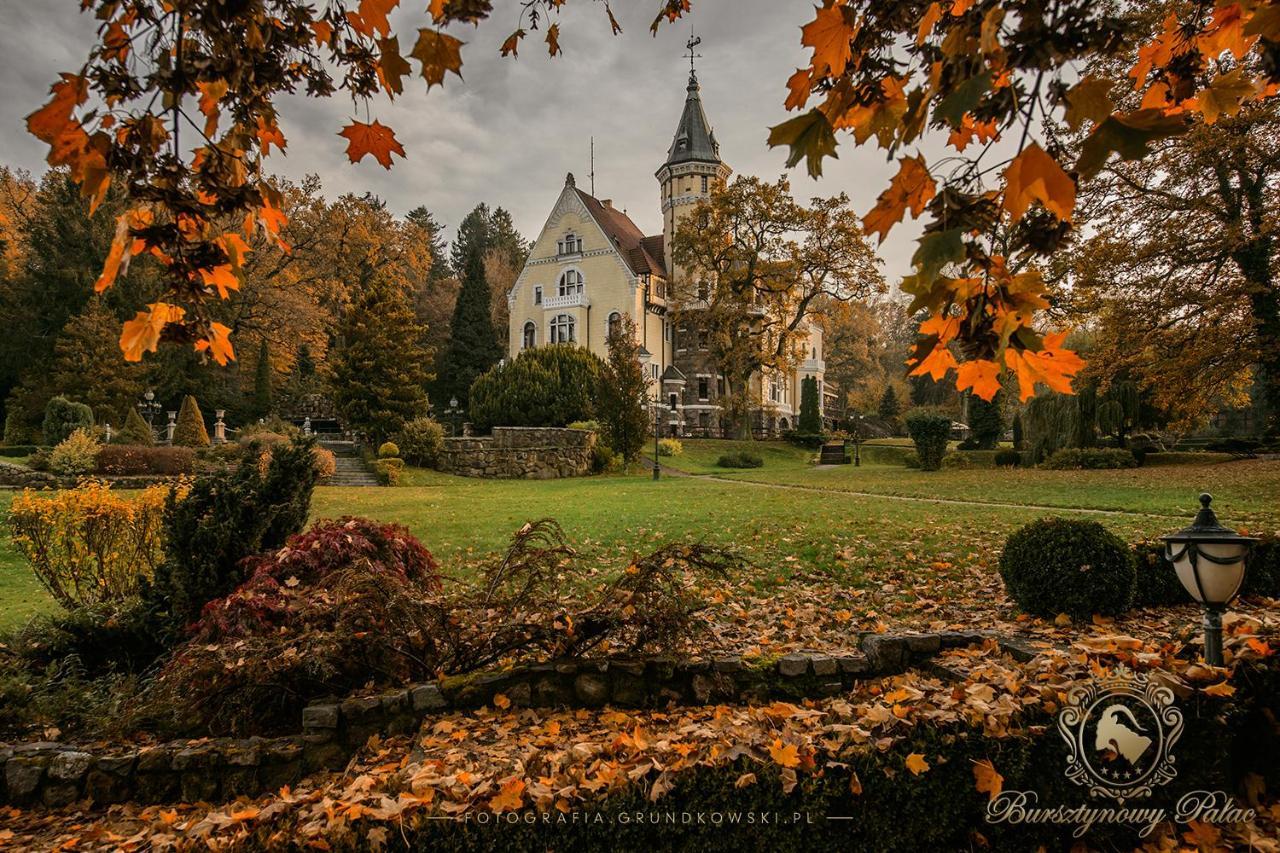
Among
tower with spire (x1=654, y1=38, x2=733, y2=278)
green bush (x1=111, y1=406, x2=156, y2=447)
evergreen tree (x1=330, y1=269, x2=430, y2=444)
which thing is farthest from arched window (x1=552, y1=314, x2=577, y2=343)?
green bush (x1=111, y1=406, x2=156, y2=447)

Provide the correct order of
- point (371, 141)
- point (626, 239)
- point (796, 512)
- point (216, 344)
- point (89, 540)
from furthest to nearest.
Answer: point (626, 239) < point (796, 512) < point (89, 540) < point (216, 344) < point (371, 141)

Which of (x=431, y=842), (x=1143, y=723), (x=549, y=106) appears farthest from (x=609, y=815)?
(x=549, y=106)

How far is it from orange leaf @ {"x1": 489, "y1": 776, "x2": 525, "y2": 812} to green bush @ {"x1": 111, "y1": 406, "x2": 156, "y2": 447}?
82.5 ft

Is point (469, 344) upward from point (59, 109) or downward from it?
upward

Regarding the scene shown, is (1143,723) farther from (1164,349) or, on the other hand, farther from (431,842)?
(1164,349)

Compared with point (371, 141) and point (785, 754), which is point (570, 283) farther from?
point (785, 754)

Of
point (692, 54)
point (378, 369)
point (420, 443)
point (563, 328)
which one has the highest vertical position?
point (692, 54)

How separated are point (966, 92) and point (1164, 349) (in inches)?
716

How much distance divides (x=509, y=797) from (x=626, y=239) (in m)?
38.7

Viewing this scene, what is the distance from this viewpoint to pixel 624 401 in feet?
72.7

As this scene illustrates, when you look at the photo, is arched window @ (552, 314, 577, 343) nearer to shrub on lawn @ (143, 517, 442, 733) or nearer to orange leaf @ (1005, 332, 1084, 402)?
shrub on lawn @ (143, 517, 442, 733)

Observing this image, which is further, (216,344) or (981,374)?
(216,344)

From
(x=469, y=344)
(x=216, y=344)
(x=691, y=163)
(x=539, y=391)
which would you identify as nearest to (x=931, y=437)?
(x=539, y=391)

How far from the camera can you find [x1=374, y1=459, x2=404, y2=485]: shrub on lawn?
20.5 meters
